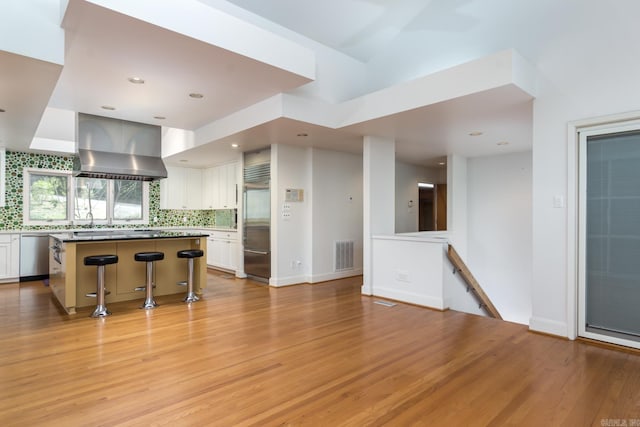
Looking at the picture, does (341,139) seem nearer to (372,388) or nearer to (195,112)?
(195,112)

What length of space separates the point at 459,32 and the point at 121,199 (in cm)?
733

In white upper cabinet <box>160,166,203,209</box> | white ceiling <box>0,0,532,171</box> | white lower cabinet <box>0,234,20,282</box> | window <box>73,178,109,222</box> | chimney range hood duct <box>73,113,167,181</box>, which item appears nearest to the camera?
white ceiling <box>0,0,532,171</box>

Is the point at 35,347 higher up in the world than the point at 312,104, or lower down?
lower down

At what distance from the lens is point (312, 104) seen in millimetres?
4785

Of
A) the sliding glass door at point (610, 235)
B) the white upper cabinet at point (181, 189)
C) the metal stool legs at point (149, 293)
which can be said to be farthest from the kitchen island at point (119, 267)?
the sliding glass door at point (610, 235)

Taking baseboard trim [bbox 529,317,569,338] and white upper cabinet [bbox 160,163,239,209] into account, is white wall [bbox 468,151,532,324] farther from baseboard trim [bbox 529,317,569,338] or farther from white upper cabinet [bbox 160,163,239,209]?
white upper cabinet [bbox 160,163,239,209]

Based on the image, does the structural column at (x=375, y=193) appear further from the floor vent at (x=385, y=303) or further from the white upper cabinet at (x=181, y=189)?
the white upper cabinet at (x=181, y=189)

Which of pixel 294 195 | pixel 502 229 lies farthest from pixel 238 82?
pixel 502 229

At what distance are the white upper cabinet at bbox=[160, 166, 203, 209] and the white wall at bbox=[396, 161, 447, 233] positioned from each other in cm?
477

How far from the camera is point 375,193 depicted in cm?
543

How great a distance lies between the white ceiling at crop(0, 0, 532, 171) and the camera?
3.13 m

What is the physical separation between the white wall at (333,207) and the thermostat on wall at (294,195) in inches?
9.0

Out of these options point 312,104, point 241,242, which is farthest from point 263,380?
point 241,242

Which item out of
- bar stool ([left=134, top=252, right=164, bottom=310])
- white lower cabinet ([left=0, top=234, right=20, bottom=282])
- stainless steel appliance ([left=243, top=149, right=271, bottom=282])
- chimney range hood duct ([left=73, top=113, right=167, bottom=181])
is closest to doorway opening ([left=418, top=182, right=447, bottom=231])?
stainless steel appliance ([left=243, top=149, right=271, bottom=282])
